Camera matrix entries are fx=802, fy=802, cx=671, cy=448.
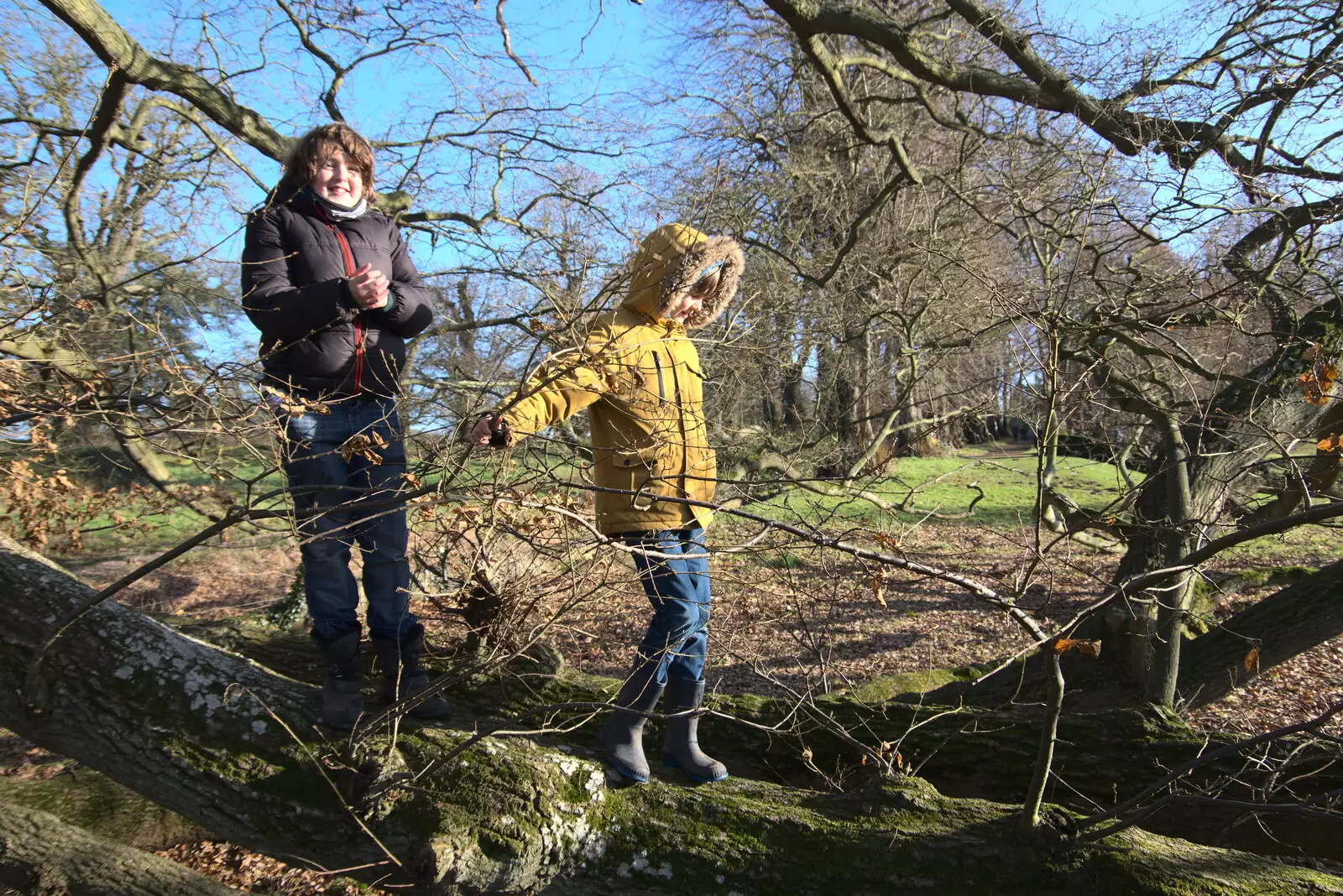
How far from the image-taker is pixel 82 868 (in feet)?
8.52

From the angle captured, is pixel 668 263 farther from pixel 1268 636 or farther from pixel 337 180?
pixel 1268 636

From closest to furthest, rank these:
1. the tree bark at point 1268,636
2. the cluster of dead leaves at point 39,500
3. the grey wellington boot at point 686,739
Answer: the grey wellington boot at point 686,739
the tree bark at point 1268,636
the cluster of dead leaves at point 39,500

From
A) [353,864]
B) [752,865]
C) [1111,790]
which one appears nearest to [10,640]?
[353,864]

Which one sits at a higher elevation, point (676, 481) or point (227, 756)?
point (676, 481)

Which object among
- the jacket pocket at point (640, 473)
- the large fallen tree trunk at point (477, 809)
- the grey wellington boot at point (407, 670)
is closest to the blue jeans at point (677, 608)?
the jacket pocket at point (640, 473)

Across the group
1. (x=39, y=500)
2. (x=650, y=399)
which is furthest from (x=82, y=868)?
(x=39, y=500)

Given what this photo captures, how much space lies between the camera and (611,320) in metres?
2.71

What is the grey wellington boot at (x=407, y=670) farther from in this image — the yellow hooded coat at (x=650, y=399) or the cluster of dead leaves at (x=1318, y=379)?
the cluster of dead leaves at (x=1318, y=379)

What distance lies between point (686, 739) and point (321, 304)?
1812mm

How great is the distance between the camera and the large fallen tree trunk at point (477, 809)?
213 cm

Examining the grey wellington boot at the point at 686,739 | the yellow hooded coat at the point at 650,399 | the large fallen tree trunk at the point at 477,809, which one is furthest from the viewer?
the grey wellington boot at the point at 686,739

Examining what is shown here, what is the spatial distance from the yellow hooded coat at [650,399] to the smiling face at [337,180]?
970 millimetres

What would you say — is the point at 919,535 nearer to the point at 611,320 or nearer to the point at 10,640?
the point at 611,320

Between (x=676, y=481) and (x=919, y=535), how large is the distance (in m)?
8.58
